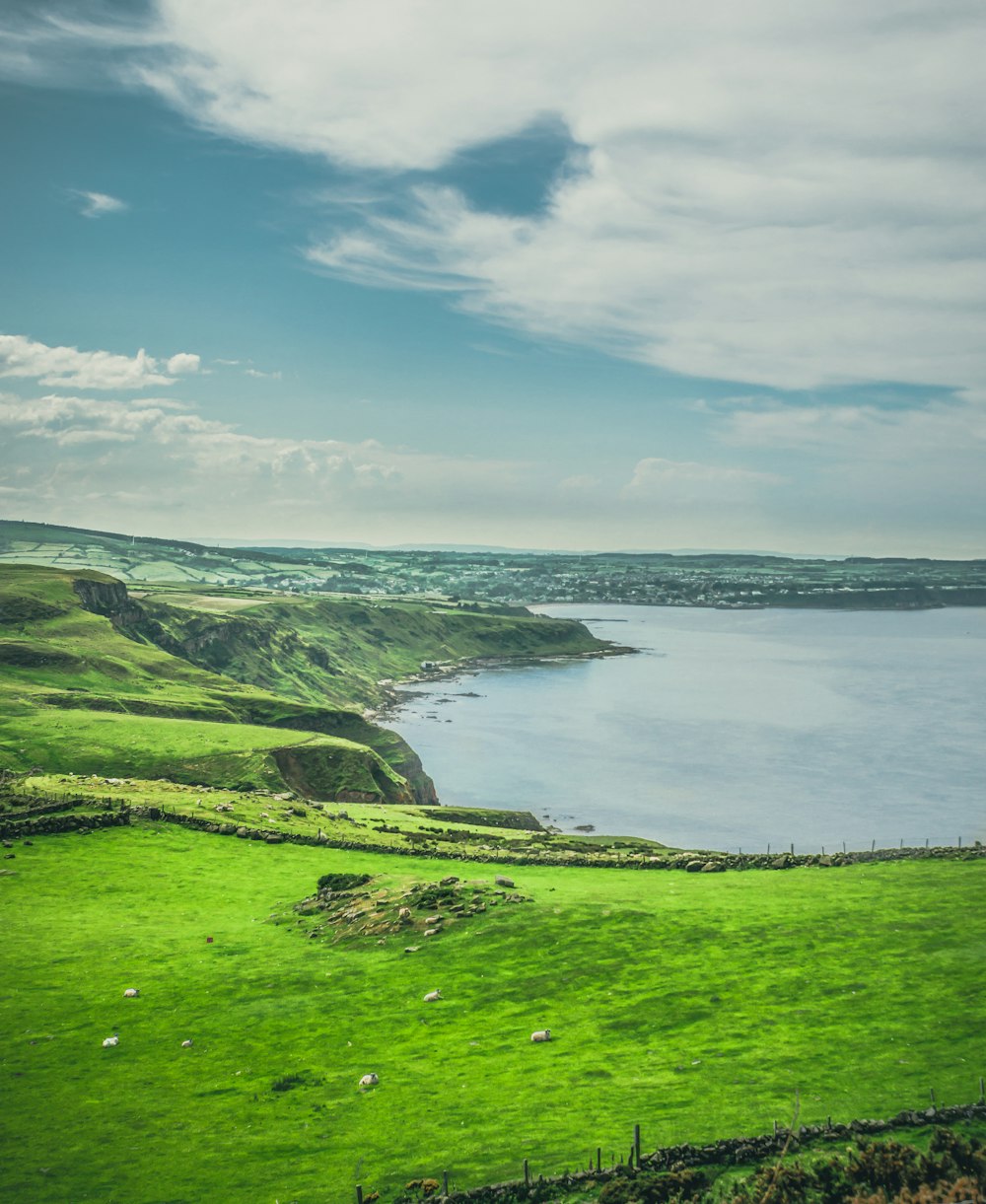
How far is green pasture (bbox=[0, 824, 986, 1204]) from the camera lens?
2647 cm

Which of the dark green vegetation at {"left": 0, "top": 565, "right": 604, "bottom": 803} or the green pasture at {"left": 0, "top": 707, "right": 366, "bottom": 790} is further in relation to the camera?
the dark green vegetation at {"left": 0, "top": 565, "right": 604, "bottom": 803}

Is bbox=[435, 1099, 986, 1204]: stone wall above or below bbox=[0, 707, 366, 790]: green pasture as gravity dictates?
above

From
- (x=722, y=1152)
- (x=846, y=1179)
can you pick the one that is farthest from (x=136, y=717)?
(x=846, y=1179)

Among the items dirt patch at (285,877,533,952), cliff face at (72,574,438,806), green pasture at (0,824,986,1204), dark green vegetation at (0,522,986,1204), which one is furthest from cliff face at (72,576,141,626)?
dirt patch at (285,877,533,952)

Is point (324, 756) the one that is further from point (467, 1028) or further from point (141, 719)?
point (467, 1028)

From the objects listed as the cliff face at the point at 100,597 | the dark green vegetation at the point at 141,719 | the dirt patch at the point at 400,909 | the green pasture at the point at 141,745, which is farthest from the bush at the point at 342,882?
the cliff face at the point at 100,597

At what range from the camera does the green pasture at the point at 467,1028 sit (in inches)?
1042

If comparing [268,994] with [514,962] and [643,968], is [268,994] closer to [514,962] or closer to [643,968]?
[514,962]

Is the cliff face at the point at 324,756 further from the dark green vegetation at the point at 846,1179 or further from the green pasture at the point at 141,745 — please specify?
the dark green vegetation at the point at 846,1179

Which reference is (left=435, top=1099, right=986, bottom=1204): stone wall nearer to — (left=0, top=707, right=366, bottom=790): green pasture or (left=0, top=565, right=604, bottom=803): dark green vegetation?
(left=0, top=565, right=604, bottom=803): dark green vegetation

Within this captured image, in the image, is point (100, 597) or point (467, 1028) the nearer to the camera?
point (467, 1028)

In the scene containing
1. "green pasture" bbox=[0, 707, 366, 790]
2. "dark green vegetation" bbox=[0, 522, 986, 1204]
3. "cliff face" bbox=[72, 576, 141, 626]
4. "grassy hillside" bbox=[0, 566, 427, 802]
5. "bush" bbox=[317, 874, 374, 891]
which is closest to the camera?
"dark green vegetation" bbox=[0, 522, 986, 1204]

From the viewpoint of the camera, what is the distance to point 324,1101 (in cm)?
2995

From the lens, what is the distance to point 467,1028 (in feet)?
112
